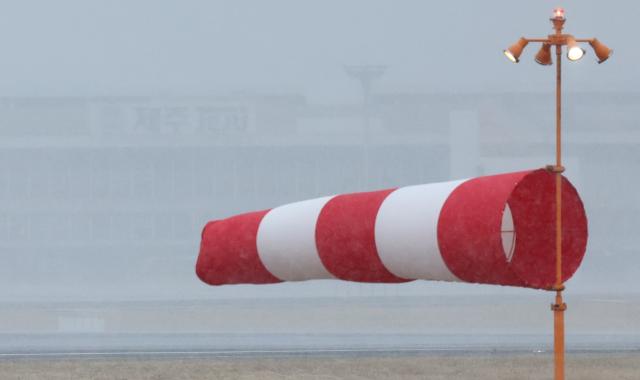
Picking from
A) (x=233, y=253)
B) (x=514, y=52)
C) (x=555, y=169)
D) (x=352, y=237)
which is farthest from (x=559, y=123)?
(x=233, y=253)

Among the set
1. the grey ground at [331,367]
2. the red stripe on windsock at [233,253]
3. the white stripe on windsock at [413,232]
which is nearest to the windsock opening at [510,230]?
the white stripe on windsock at [413,232]

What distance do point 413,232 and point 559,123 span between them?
2.80 meters

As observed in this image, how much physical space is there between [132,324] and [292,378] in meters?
61.9

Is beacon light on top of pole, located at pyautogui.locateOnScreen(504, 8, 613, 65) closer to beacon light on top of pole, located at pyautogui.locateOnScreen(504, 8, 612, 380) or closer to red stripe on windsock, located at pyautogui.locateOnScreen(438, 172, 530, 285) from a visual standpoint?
beacon light on top of pole, located at pyautogui.locateOnScreen(504, 8, 612, 380)

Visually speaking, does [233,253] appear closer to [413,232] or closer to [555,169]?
[413,232]

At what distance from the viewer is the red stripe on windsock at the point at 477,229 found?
50.4 feet

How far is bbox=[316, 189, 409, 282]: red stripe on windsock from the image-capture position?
57.5 feet

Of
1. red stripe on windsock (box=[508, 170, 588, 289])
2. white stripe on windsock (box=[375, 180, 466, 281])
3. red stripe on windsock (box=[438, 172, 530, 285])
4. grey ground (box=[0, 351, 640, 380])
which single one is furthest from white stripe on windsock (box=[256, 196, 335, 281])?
grey ground (box=[0, 351, 640, 380])

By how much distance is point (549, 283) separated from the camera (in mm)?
17172

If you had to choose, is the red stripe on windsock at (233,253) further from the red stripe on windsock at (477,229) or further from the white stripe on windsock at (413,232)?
the red stripe on windsock at (477,229)

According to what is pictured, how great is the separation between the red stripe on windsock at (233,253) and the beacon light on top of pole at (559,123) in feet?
16.7

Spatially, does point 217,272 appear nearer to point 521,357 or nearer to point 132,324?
point 521,357

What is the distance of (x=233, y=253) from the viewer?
64.8 feet

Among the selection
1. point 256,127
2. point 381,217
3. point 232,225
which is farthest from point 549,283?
point 256,127
